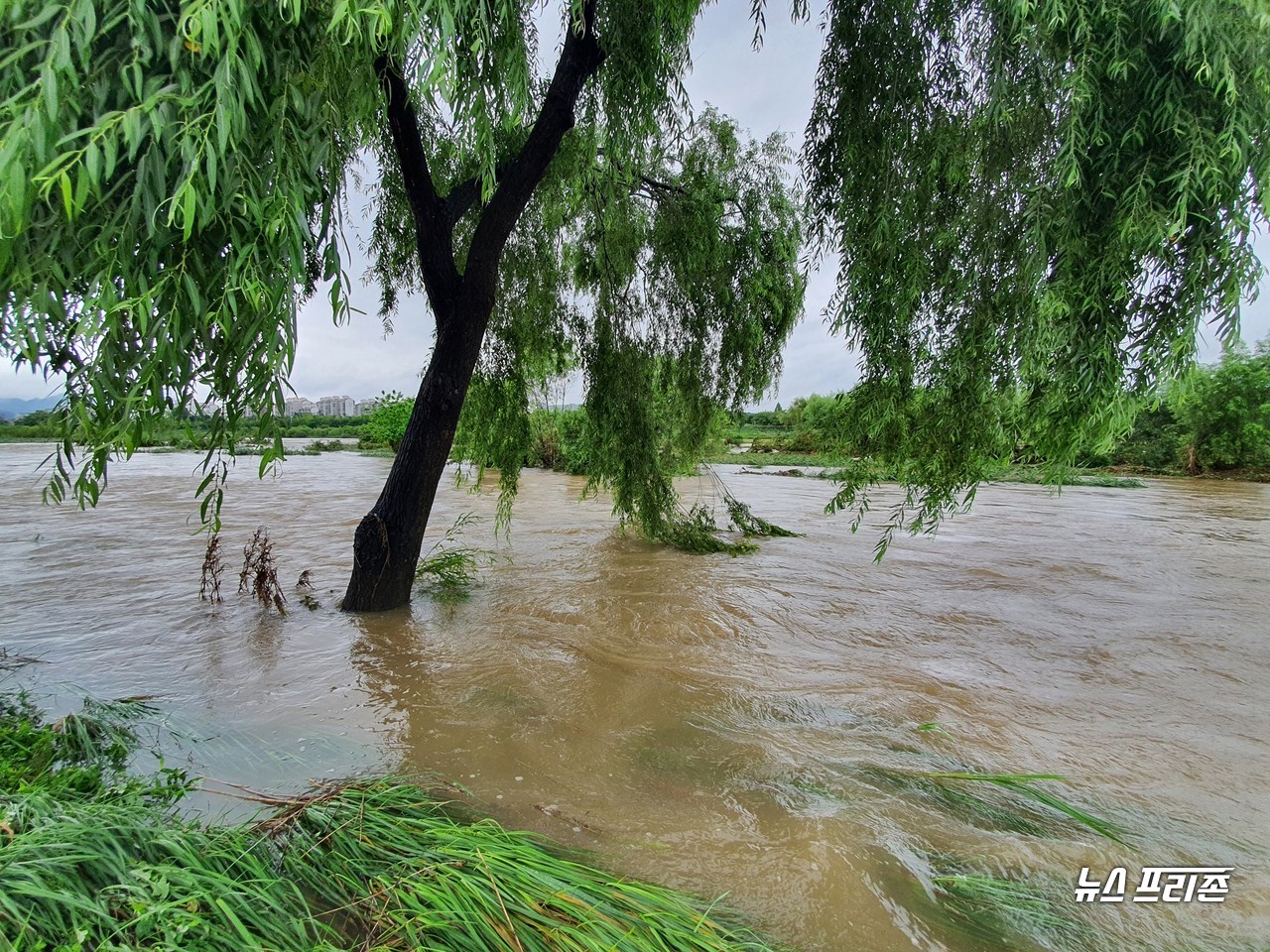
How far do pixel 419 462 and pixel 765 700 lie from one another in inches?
140

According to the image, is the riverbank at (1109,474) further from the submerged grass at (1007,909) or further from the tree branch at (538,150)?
the submerged grass at (1007,909)

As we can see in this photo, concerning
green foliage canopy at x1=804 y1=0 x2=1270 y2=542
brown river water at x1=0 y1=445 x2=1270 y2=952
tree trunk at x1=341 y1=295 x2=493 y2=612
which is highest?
green foliage canopy at x1=804 y1=0 x2=1270 y2=542

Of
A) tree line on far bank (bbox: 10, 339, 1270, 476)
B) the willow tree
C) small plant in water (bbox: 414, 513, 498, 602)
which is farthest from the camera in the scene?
small plant in water (bbox: 414, 513, 498, 602)

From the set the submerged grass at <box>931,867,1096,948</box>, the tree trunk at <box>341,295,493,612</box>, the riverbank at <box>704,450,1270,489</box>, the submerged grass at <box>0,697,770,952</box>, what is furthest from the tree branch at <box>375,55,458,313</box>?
the riverbank at <box>704,450,1270,489</box>

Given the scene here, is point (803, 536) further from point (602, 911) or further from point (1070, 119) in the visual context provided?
point (602, 911)

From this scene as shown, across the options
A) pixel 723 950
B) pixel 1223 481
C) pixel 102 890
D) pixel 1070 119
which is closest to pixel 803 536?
pixel 1070 119

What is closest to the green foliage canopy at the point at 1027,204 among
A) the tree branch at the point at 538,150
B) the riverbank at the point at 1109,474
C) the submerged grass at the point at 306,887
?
the tree branch at the point at 538,150

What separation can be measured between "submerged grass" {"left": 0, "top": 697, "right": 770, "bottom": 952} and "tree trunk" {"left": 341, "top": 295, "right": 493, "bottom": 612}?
10.8ft

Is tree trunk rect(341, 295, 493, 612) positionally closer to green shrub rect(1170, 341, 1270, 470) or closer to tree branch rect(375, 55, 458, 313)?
tree branch rect(375, 55, 458, 313)

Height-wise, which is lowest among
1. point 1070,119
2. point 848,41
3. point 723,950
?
point 723,950

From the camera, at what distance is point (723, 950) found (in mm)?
1764

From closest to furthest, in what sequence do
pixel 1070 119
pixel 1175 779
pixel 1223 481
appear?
pixel 1070 119, pixel 1175 779, pixel 1223 481

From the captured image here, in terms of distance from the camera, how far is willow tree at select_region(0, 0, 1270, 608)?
6.33ft

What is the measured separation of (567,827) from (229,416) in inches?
86.1
